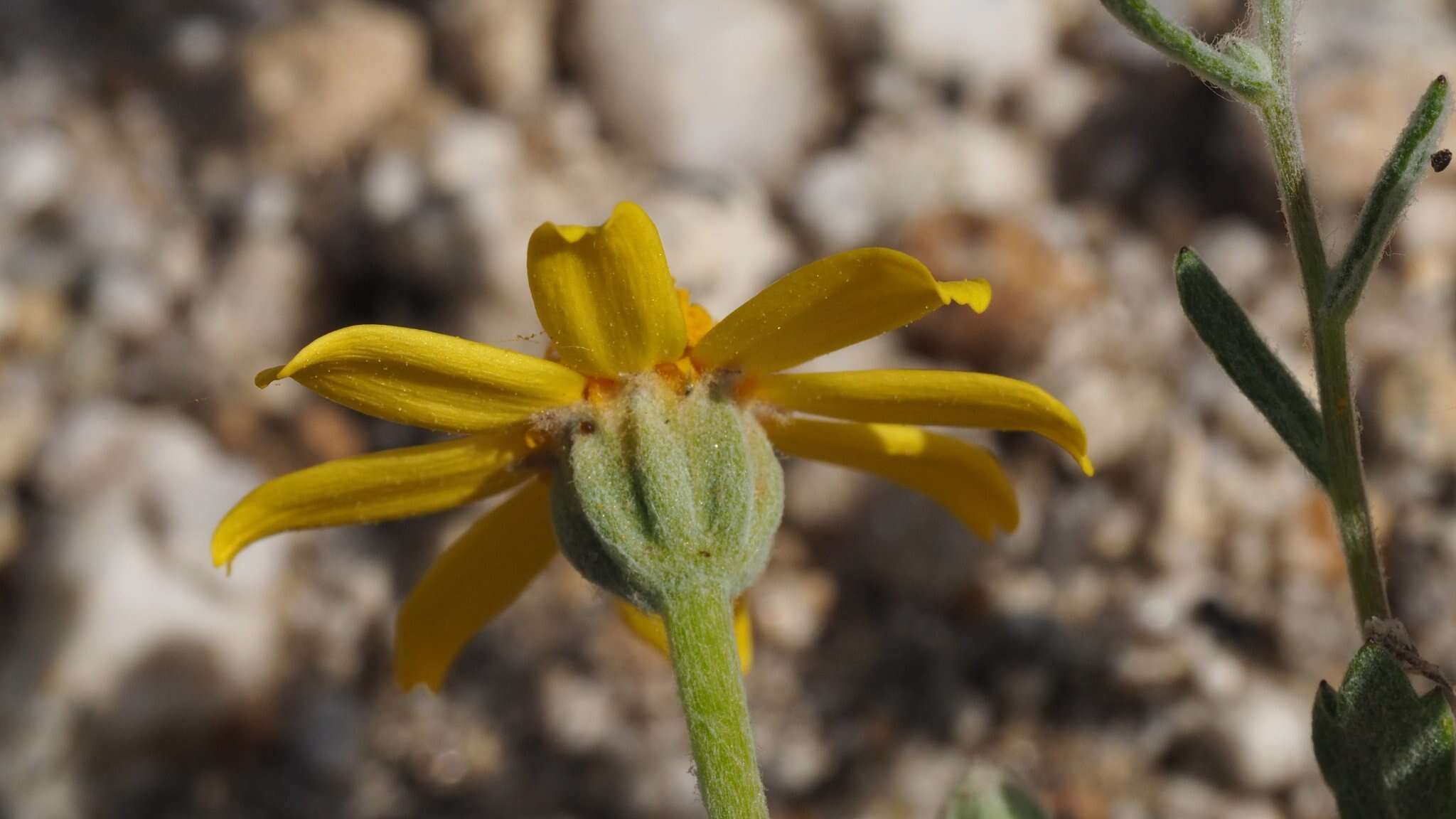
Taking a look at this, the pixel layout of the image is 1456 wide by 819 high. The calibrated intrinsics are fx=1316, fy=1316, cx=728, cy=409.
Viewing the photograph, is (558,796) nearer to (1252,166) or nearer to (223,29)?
(1252,166)

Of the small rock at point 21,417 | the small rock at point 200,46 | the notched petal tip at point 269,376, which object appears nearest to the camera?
the notched petal tip at point 269,376

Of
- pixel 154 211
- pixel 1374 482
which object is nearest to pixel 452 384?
pixel 1374 482

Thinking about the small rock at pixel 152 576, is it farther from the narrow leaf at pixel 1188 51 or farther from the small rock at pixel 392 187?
the narrow leaf at pixel 1188 51

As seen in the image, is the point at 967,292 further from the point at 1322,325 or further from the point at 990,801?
the point at 990,801

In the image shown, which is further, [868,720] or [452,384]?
[868,720]

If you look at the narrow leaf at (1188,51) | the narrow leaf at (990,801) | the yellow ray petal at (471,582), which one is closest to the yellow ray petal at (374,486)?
the yellow ray petal at (471,582)

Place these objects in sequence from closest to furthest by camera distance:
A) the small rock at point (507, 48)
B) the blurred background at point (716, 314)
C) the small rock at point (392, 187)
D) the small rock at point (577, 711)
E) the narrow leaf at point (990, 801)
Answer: the narrow leaf at point (990, 801)
the blurred background at point (716, 314)
the small rock at point (577, 711)
the small rock at point (392, 187)
the small rock at point (507, 48)

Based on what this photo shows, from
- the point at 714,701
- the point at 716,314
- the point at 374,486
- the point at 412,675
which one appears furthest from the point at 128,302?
the point at 714,701
